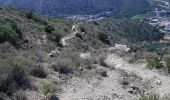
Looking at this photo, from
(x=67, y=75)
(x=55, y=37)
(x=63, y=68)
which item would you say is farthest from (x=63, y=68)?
(x=55, y=37)

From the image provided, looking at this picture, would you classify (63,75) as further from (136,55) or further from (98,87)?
(136,55)

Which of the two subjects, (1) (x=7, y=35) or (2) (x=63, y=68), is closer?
(2) (x=63, y=68)

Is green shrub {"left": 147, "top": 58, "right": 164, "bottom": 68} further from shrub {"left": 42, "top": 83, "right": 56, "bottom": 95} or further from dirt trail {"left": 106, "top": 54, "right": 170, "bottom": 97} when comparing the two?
shrub {"left": 42, "top": 83, "right": 56, "bottom": 95}

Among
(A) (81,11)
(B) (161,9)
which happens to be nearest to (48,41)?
(B) (161,9)

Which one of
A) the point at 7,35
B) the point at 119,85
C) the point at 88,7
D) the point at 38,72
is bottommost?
the point at 88,7

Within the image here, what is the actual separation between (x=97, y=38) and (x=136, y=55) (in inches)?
675

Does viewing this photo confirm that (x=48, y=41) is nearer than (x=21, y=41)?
No

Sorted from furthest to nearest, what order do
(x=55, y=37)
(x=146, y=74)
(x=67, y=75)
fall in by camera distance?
(x=55, y=37) < (x=146, y=74) < (x=67, y=75)

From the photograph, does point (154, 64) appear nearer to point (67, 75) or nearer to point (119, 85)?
point (119, 85)

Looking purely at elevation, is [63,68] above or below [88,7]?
above

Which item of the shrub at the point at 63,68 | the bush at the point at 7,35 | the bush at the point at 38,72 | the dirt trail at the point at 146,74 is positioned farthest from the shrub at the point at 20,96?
the bush at the point at 7,35

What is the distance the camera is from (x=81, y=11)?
188750mm

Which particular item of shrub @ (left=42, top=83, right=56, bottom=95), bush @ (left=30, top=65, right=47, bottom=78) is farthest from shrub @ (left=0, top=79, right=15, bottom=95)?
bush @ (left=30, top=65, right=47, bottom=78)

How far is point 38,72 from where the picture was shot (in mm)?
19141
